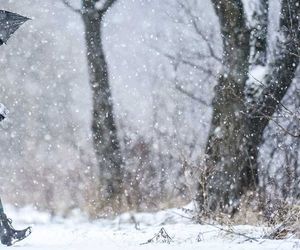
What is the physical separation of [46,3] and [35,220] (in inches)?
414

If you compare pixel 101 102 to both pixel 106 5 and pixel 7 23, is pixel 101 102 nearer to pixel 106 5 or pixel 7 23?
pixel 106 5

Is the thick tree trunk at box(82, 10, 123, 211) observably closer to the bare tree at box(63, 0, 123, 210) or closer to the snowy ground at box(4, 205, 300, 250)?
the bare tree at box(63, 0, 123, 210)

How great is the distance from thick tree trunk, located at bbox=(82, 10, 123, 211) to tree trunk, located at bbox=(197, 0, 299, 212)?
2871 millimetres

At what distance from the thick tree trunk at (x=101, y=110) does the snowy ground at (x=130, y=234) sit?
1.33 meters

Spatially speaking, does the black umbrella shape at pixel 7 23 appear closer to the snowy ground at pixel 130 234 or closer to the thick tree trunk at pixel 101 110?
the snowy ground at pixel 130 234

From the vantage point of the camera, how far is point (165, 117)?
16594 millimetres

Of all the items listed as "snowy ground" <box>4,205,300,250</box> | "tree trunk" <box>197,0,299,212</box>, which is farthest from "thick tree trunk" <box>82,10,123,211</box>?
"tree trunk" <box>197,0,299,212</box>

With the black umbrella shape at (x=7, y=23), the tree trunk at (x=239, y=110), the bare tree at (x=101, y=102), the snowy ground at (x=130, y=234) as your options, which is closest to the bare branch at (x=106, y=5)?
the bare tree at (x=101, y=102)

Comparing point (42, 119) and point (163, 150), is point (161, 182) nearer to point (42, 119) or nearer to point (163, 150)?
point (163, 150)

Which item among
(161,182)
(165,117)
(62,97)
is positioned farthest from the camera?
(62,97)

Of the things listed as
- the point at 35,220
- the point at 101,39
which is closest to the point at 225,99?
the point at 101,39

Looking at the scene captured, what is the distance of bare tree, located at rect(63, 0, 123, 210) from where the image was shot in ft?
40.9

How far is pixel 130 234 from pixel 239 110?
2.59 metres

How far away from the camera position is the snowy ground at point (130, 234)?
5.78m
